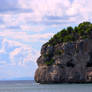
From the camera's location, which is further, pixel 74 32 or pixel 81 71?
pixel 74 32

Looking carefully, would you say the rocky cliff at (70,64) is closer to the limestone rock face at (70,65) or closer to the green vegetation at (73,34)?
the limestone rock face at (70,65)

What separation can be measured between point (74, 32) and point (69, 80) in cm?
1518

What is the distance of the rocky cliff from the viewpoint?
100 meters

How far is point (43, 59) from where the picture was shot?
10931 centimetres

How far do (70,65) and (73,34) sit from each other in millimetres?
11005

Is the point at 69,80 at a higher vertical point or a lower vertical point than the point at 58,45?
lower

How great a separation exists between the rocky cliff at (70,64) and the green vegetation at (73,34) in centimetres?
236

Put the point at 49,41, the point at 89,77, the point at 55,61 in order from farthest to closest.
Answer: the point at 49,41 → the point at 55,61 → the point at 89,77

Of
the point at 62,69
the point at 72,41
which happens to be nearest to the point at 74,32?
the point at 72,41

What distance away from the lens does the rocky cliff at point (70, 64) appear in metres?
100

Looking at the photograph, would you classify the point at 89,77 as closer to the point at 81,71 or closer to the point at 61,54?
the point at 81,71

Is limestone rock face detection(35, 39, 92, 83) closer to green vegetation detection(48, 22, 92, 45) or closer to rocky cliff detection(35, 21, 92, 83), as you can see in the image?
rocky cliff detection(35, 21, 92, 83)

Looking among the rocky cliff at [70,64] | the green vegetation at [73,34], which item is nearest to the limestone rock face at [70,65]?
the rocky cliff at [70,64]

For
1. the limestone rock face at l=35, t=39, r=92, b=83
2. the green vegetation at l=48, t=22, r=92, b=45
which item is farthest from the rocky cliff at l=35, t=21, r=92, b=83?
the green vegetation at l=48, t=22, r=92, b=45
